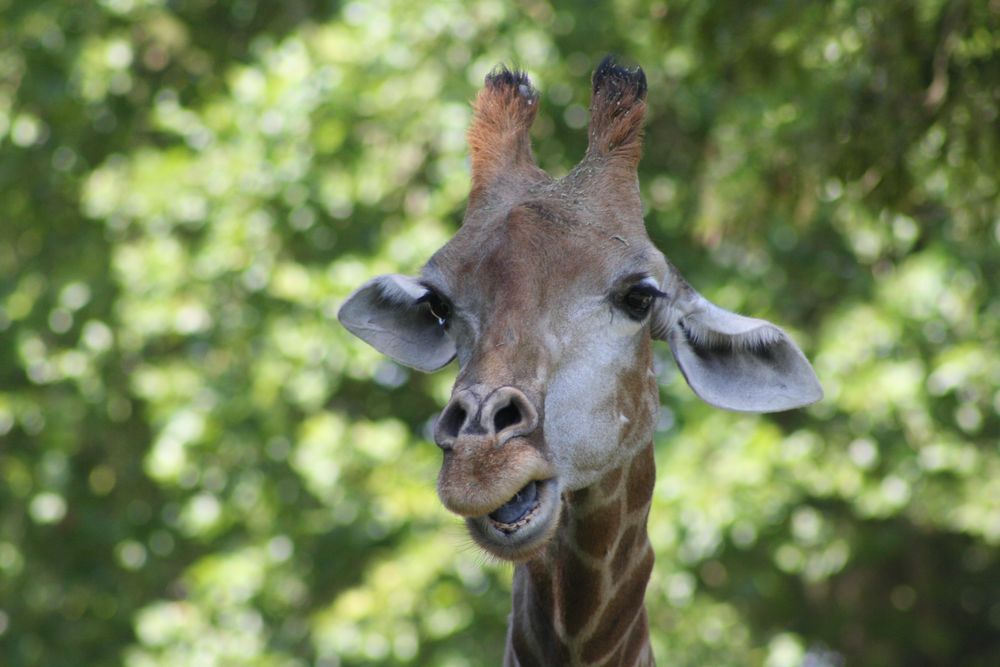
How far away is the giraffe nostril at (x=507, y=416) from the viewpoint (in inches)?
136

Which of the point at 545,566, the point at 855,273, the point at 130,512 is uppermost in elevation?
the point at 545,566

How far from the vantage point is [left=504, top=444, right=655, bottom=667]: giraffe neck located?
13.4ft

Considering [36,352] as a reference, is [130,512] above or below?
below

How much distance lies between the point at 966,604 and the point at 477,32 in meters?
7.97

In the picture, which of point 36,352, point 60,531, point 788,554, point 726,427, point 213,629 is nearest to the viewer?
point 726,427

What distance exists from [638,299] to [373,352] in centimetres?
547

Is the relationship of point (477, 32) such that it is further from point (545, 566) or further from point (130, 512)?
point (545, 566)

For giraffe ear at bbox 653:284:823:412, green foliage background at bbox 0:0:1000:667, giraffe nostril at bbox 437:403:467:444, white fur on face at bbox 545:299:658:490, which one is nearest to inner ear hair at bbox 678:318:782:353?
giraffe ear at bbox 653:284:823:412

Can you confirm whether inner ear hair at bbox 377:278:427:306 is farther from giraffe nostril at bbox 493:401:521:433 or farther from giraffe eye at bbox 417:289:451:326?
giraffe nostril at bbox 493:401:521:433

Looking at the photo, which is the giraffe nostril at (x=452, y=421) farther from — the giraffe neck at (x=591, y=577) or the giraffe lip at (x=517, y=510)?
the giraffe neck at (x=591, y=577)

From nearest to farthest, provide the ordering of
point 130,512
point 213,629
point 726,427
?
point 726,427 → point 213,629 → point 130,512

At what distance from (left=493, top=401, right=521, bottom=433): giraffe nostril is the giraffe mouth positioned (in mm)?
167

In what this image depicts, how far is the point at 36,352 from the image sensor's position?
36.5ft

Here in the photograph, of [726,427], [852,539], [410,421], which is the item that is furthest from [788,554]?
[410,421]
